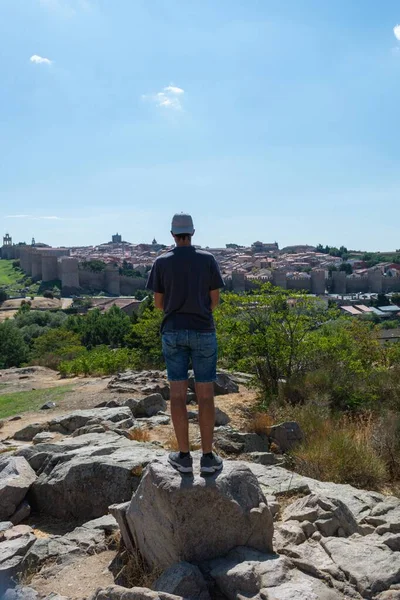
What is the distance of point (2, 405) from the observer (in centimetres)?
1362

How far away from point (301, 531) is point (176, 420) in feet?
3.78

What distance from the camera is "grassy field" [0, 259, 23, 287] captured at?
96.1 m

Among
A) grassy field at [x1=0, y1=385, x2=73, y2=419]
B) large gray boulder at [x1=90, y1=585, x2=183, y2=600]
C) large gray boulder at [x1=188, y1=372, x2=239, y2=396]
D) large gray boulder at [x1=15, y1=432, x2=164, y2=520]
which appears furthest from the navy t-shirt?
grassy field at [x1=0, y1=385, x2=73, y2=419]

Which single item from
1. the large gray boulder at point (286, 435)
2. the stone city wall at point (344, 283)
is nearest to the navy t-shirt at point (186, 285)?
the large gray boulder at point (286, 435)

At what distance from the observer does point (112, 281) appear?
299ft

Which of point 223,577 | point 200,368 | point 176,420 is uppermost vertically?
point 200,368

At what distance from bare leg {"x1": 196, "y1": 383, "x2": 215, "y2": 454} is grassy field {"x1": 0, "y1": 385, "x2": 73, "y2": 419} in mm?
8581

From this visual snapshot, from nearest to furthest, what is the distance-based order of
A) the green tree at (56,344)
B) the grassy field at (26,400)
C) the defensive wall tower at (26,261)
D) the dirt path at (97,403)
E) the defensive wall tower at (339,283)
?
the dirt path at (97,403) → the grassy field at (26,400) → the green tree at (56,344) → the defensive wall tower at (339,283) → the defensive wall tower at (26,261)

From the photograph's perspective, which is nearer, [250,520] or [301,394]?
[250,520]

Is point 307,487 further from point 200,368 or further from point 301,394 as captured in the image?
point 301,394

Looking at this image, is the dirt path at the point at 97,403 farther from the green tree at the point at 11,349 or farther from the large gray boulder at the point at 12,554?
the green tree at the point at 11,349

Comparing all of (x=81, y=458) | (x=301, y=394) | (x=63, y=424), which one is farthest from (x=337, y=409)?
(x=81, y=458)

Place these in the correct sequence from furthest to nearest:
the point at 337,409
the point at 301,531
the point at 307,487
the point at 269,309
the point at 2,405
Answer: the point at 2,405
the point at 269,309
the point at 337,409
the point at 307,487
the point at 301,531

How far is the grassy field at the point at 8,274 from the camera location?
96.1 metres
